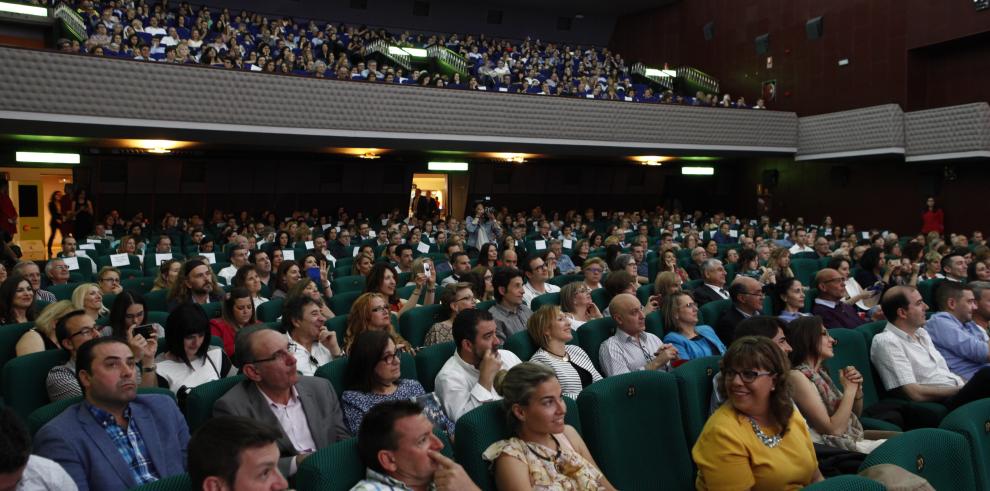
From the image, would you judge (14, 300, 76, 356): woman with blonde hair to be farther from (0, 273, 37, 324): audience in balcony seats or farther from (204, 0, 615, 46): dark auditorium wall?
(204, 0, 615, 46): dark auditorium wall

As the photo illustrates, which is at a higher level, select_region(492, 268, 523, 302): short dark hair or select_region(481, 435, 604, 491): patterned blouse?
select_region(492, 268, 523, 302): short dark hair

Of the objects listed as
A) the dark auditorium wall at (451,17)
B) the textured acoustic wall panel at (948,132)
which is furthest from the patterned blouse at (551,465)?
the dark auditorium wall at (451,17)

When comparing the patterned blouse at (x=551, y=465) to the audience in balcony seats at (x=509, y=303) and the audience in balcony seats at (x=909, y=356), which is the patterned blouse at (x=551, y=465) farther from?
the audience in balcony seats at (x=909, y=356)

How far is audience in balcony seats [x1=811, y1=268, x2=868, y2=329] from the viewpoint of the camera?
5.12m

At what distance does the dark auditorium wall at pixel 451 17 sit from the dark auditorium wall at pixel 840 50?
320 cm

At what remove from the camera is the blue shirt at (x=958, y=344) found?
438 cm

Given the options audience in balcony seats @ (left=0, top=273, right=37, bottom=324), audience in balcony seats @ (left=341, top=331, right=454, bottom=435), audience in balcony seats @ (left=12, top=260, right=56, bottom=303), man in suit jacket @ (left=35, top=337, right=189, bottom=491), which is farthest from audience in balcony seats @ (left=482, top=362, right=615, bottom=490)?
audience in balcony seats @ (left=12, top=260, right=56, bottom=303)

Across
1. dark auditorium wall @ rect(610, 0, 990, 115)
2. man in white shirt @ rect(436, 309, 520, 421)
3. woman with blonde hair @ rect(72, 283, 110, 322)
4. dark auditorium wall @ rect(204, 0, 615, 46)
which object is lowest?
man in white shirt @ rect(436, 309, 520, 421)

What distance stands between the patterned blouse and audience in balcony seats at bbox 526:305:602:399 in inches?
43.4

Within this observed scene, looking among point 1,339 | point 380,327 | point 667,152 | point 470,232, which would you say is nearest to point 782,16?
point 667,152

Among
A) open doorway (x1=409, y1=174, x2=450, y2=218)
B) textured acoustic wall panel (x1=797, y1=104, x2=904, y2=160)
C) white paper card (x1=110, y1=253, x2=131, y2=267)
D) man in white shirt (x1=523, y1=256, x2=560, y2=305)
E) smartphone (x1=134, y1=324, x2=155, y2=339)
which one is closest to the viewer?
smartphone (x1=134, y1=324, x2=155, y2=339)

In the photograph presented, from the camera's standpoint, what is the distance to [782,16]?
1764 cm

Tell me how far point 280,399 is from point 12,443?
1.09 metres

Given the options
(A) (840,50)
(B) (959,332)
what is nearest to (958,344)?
(B) (959,332)
